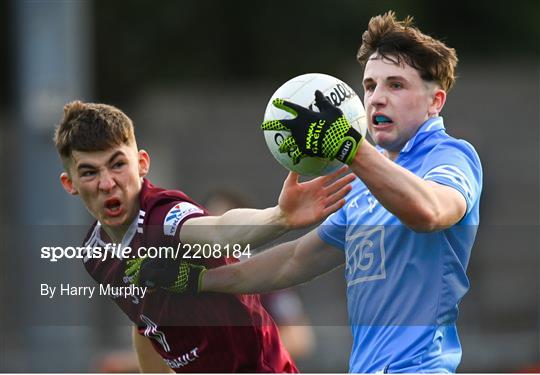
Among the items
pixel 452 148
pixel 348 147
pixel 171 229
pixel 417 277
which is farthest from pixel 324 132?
pixel 171 229

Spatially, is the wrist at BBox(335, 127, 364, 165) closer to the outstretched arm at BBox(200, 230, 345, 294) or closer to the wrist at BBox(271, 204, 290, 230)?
the wrist at BBox(271, 204, 290, 230)

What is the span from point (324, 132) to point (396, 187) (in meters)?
0.36

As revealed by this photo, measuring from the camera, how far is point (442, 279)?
5.59 meters

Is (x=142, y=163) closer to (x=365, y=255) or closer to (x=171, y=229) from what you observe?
(x=171, y=229)

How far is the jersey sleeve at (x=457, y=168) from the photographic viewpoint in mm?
5375

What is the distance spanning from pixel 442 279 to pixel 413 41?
42.4 inches

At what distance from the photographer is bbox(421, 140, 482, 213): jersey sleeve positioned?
5.38 m

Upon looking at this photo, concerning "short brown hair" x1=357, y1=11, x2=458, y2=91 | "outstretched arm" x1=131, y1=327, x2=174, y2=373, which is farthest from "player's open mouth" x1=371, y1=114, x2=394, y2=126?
"outstretched arm" x1=131, y1=327, x2=174, y2=373

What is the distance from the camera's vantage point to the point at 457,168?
215 inches

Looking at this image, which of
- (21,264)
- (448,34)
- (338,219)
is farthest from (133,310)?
(448,34)

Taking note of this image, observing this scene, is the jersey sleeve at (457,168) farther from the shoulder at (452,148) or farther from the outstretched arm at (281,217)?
the outstretched arm at (281,217)

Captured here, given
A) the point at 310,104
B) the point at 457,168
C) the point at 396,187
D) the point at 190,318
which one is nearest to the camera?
the point at 396,187

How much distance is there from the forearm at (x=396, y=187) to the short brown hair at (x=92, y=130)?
143cm
